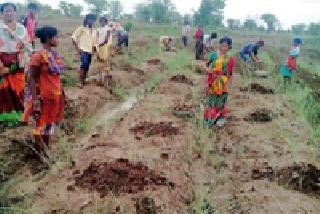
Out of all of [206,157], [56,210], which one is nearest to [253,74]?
[206,157]

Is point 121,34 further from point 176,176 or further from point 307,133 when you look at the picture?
point 176,176

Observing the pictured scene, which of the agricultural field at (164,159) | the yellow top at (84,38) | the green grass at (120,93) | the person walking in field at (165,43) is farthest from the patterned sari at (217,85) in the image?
the person walking in field at (165,43)

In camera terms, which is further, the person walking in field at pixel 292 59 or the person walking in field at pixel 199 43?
the person walking in field at pixel 199 43

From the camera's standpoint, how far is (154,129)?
6070mm

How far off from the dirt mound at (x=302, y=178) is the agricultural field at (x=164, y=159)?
0.01 metres

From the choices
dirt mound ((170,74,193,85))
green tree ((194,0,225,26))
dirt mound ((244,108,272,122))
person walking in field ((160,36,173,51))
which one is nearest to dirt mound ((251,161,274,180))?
dirt mound ((244,108,272,122))

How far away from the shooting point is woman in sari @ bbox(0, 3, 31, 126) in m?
5.47

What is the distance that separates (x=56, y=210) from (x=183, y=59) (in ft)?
36.2

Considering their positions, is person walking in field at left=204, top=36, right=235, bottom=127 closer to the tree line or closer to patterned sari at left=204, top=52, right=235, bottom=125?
patterned sari at left=204, top=52, right=235, bottom=125

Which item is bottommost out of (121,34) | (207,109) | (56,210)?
(56,210)

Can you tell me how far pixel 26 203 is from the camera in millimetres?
3787

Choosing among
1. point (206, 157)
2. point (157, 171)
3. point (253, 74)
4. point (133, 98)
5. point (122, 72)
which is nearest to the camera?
point (157, 171)

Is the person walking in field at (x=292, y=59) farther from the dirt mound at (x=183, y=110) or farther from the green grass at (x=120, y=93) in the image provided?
the green grass at (x=120, y=93)

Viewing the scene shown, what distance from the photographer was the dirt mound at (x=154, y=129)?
234 inches
